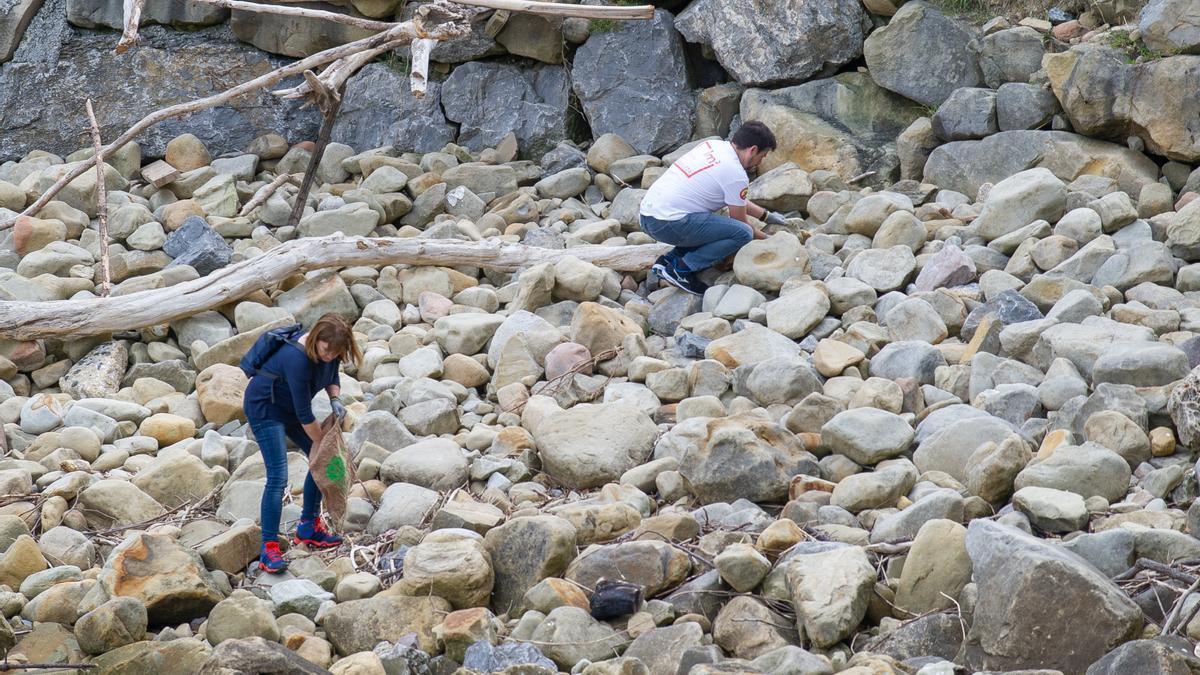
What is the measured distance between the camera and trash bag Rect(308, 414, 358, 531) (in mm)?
4914

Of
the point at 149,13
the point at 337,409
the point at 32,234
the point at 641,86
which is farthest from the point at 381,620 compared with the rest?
the point at 149,13

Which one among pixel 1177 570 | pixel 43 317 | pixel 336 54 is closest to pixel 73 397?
pixel 43 317

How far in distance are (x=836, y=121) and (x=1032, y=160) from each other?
1.54 m

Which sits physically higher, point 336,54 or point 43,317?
point 336,54

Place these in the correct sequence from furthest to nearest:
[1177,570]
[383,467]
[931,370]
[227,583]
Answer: [931,370] < [383,467] < [227,583] < [1177,570]

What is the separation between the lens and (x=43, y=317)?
23.2 feet

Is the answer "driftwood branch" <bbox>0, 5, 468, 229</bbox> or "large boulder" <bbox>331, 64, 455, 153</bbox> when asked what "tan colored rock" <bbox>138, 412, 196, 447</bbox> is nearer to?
"driftwood branch" <bbox>0, 5, 468, 229</bbox>

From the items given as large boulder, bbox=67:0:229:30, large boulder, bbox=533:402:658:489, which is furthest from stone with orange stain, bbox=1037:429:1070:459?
large boulder, bbox=67:0:229:30

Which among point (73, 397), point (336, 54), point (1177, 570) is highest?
point (336, 54)

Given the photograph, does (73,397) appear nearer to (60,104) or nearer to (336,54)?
(336,54)

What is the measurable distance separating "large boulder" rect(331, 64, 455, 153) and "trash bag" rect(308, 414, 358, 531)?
18.1 feet

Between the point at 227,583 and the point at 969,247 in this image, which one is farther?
the point at 969,247

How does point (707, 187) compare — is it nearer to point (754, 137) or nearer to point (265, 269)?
point (754, 137)

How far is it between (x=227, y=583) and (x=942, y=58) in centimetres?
610
